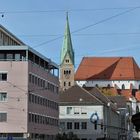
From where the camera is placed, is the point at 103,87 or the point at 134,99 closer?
the point at 134,99

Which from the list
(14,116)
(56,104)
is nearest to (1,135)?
(14,116)

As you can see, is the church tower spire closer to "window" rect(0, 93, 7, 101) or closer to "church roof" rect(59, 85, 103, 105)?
"church roof" rect(59, 85, 103, 105)

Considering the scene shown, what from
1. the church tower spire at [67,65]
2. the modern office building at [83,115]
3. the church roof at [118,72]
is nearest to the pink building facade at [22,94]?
the modern office building at [83,115]

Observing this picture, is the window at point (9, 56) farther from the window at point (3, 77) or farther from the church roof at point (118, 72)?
the church roof at point (118, 72)

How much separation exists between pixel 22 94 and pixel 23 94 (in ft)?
0.65

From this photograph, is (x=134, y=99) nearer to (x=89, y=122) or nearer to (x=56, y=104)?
(x=89, y=122)

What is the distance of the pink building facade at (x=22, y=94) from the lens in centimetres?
7431

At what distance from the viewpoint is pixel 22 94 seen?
75.1 meters

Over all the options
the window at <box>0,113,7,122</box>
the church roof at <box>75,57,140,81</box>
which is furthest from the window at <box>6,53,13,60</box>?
the church roof at <box>75,57,140,81</box>

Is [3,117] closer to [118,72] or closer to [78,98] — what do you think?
[78,98]

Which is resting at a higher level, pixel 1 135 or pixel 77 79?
pixel 77 79

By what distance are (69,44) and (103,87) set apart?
67.3 ft

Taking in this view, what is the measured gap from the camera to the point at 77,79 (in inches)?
7692

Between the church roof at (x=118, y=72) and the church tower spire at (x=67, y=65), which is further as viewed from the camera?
the church roof at (x=118, y=72)
